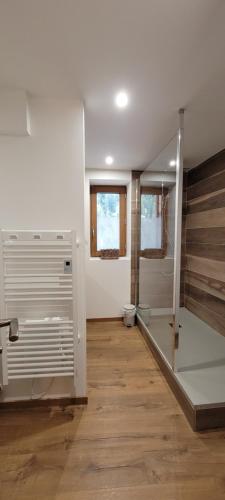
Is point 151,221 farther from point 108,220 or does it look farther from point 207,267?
point 207,267

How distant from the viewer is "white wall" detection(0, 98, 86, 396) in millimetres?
1567

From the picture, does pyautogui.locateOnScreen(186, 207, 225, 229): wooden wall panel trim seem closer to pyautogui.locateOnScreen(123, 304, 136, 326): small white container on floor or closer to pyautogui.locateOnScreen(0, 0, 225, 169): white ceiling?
pyautogui.locateOnScreen(0, 0, 225, 169): white ceiling

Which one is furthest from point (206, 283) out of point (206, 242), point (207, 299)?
point (206, 242)

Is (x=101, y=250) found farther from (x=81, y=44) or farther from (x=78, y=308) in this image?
(x=81, y=44)

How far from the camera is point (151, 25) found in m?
1.03

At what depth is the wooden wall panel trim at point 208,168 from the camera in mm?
2511

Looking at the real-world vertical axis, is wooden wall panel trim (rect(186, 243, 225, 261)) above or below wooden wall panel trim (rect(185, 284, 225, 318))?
above

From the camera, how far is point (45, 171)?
63.0 inches

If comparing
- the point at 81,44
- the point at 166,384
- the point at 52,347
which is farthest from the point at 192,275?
the point at 81,44

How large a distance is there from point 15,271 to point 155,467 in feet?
4.86

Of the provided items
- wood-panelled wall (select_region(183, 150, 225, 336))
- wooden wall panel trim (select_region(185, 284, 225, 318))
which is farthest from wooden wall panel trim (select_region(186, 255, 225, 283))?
wooden wall panel trim (select_region(185, 284, 225, 318))

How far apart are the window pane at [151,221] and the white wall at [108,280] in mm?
297

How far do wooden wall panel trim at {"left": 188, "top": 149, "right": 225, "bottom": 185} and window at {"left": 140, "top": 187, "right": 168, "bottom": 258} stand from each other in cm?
72

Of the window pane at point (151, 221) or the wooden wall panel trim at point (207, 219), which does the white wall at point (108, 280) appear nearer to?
the window pane at point (151, 221)
